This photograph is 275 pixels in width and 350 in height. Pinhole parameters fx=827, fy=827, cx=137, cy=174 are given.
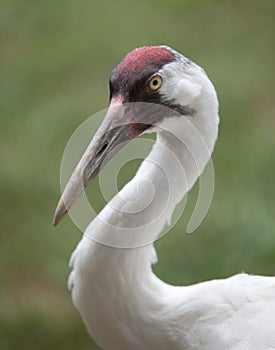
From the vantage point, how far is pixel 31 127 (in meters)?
3.54

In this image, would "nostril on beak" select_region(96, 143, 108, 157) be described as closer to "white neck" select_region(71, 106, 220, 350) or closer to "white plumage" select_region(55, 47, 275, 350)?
"white plumage" select_region(55, 47, 275, 350)

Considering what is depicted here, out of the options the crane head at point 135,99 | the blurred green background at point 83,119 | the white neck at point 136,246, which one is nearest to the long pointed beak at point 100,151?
the crane head at point 135,99

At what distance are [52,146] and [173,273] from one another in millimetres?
884

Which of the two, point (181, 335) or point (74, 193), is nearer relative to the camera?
point (74, 193)

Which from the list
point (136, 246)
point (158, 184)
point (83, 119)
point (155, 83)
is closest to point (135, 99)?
point (155, 83)

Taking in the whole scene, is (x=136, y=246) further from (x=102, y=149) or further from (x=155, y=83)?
(x=155, y=83)

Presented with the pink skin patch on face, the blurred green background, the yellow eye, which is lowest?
the blurred green background

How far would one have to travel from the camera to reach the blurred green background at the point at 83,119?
2820 mm

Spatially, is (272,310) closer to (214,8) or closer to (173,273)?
(173,273)

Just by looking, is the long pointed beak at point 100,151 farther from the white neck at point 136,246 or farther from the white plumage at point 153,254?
the white neck at point 136,246

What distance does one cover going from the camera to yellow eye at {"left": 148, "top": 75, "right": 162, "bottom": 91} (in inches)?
63.4

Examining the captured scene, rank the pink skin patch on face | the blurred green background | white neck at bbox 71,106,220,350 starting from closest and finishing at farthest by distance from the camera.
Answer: the pink skin patch on face
white neck at bbox 71,106,220,350
the blurred green background

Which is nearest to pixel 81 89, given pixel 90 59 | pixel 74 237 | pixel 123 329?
pixel 90 59

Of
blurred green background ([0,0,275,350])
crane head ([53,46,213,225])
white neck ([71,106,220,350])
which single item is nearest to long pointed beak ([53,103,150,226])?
crane head ([53,46,213,225])
